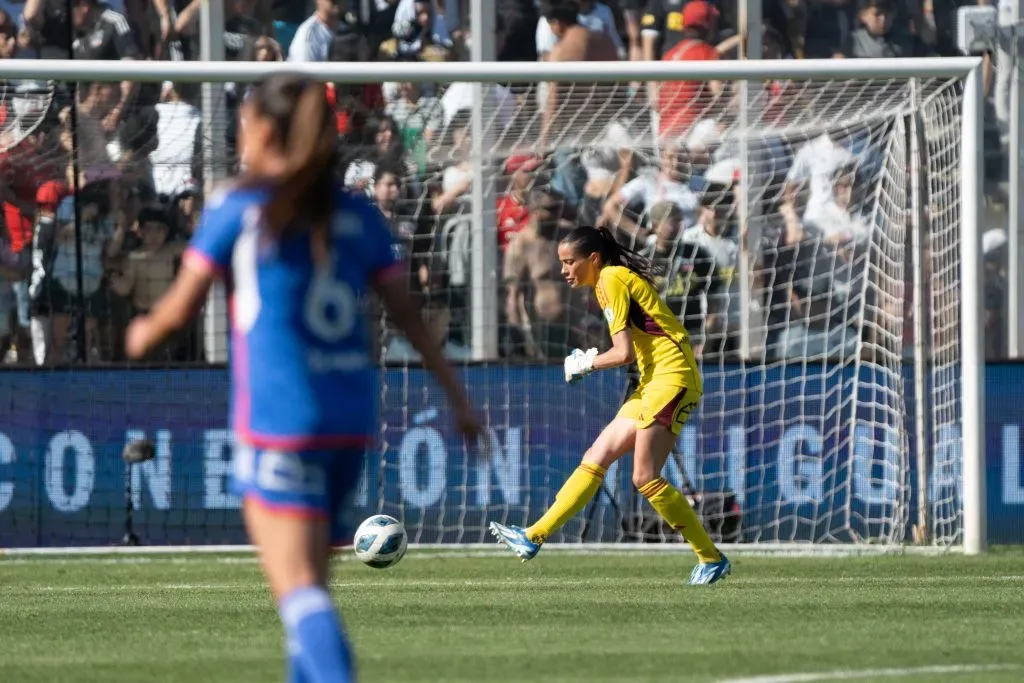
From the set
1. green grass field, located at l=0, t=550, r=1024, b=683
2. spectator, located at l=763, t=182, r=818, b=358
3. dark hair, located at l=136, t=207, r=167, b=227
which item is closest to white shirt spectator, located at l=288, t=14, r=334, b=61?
dark hair, located at l=136, t=207, r=167, b=227

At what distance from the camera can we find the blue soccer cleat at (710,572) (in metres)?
10.3

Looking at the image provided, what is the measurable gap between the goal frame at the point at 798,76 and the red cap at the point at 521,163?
1980 millimetres

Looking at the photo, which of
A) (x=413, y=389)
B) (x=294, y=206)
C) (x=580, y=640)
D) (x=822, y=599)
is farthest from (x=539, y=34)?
(x=294, y=206)

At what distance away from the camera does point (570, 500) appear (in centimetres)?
1065

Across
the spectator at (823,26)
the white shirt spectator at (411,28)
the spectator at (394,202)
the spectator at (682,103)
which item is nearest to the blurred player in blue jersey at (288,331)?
the spectator at (682,103)

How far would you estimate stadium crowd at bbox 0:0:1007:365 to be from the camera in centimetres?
1431

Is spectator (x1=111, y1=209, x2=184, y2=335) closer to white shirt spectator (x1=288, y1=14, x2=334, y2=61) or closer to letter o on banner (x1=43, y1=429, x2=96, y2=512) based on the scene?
letter o on banner (x1=43, y1=429, x2=96, y2=512)

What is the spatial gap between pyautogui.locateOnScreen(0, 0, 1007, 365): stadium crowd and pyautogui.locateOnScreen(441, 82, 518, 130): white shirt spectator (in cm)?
2

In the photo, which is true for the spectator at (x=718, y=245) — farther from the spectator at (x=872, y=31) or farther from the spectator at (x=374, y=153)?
the spectator at (x=374, y=153)

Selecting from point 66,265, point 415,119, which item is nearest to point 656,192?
point 415,119

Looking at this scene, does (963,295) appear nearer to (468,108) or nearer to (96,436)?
(468,108)

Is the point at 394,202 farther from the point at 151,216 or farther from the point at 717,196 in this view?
the point at 717,196

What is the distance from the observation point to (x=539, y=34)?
634 inches

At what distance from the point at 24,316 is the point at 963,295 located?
7.78m
